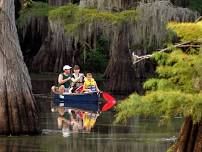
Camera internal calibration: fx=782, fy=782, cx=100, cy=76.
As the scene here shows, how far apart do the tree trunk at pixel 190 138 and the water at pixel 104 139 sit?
15.7ft

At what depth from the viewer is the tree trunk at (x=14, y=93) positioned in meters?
16.0

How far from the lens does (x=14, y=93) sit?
1605 cm

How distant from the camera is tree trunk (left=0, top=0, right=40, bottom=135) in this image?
16.0 m

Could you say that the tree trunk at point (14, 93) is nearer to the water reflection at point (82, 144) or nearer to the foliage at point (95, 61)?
the water reflection at point (82, 144)

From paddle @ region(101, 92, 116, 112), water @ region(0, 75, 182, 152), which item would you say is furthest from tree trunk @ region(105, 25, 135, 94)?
water @ region(0, 75, 182, 152)

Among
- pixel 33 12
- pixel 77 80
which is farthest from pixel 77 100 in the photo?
pixel 33 12

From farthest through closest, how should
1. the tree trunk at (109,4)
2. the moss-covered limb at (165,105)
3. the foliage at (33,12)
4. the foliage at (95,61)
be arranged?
1. the foliage at (95,61)
2. the foliage at (33,12)
3. the tree trunk at (109,4)
4. the moss-covered limb at (165,105)

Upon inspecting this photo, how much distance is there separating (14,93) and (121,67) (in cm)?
1835

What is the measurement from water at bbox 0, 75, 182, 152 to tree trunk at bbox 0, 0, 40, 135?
0.36m

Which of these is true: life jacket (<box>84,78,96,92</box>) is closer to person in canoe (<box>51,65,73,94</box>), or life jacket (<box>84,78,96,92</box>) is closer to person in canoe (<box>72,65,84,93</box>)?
person in canoe (<box>72,65,84,93</box>)

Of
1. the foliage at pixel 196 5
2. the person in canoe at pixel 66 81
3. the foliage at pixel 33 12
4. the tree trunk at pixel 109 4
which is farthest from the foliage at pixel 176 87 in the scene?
the foliage at pixel 196 5

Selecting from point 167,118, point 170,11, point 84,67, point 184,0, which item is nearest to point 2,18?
point 167,118

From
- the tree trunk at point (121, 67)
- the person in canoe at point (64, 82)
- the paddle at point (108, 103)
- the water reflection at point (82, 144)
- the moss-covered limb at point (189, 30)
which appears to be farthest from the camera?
the tree trunk at point (121, 67)

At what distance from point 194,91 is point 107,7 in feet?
80.2
